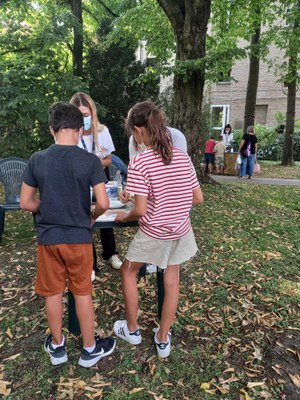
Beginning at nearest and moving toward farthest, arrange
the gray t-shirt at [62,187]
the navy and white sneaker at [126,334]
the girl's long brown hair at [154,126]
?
the gray t-shirt at [62,187]
the girl's long brown hair at [154,126]
the navy and white sneaker at [126,334]

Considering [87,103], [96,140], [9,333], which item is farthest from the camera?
[96,140]

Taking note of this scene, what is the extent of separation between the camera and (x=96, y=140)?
3.38 meters

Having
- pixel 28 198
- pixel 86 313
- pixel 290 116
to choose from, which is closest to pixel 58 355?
pixel 86 313

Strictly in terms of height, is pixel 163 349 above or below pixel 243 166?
below

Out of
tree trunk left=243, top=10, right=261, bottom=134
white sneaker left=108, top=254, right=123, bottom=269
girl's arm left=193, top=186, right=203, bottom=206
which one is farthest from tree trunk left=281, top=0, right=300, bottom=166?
girl's arm left=193, top=186, right=203, bottom=206

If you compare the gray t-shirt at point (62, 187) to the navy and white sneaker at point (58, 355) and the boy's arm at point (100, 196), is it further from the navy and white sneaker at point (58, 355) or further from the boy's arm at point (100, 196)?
the navy and white sneaker at point (58, 355)

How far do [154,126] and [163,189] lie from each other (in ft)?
1.30

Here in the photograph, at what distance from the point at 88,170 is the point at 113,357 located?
1400 millimetres

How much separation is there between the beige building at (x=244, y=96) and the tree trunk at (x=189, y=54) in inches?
683

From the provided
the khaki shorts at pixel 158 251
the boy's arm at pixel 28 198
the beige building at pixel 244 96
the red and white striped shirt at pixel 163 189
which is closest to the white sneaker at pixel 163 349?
the khaki shorts at pixel 158 251

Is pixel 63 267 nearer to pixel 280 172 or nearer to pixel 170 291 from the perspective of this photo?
pixel 170 291

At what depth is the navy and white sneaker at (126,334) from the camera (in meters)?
2.57

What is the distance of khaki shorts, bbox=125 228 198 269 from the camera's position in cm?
222

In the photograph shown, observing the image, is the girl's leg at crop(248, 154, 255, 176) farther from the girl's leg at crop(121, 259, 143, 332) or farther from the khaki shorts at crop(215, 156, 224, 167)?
the girl's leg at crop(121, 259, 143, 332)
